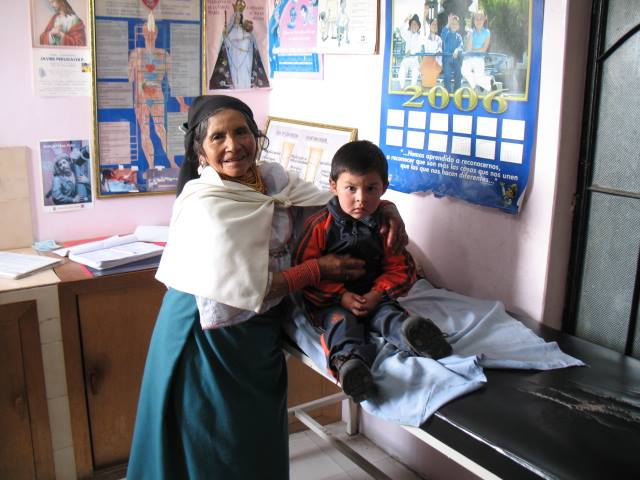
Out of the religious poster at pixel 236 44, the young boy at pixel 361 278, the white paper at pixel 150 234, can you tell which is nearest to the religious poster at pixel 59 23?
the religious poster at pixel 236 44

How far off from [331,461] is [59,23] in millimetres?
2091

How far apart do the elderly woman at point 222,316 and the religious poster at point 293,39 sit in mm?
833

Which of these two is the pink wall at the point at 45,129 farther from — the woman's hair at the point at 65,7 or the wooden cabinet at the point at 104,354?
the wooden cabinet at the point at 104,354

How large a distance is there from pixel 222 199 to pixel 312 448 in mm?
1426

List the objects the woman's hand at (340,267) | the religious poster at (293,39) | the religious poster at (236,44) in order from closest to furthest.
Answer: the woman's hand at (340,267)
the religious poster at (293,39)
the religious poster at (236,44)

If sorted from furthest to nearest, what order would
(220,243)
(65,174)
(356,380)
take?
(65,174) → (220,243) → (356,380)

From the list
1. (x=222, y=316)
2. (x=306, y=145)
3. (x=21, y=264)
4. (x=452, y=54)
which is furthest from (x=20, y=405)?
(x=452, y=54)

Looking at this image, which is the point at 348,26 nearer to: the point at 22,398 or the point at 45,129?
the point at 45,129

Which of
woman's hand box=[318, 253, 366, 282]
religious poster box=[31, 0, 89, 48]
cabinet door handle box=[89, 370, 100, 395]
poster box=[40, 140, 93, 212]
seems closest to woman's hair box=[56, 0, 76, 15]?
religious poster box=[31, 0, 89, 48]

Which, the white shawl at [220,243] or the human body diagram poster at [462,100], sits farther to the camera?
the human body diagram poster at [462,100]

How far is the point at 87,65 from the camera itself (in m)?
2.66

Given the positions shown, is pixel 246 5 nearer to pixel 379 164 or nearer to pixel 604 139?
pixel 379 164

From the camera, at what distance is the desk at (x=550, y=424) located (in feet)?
3.85

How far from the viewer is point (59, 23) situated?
2.58 metres
